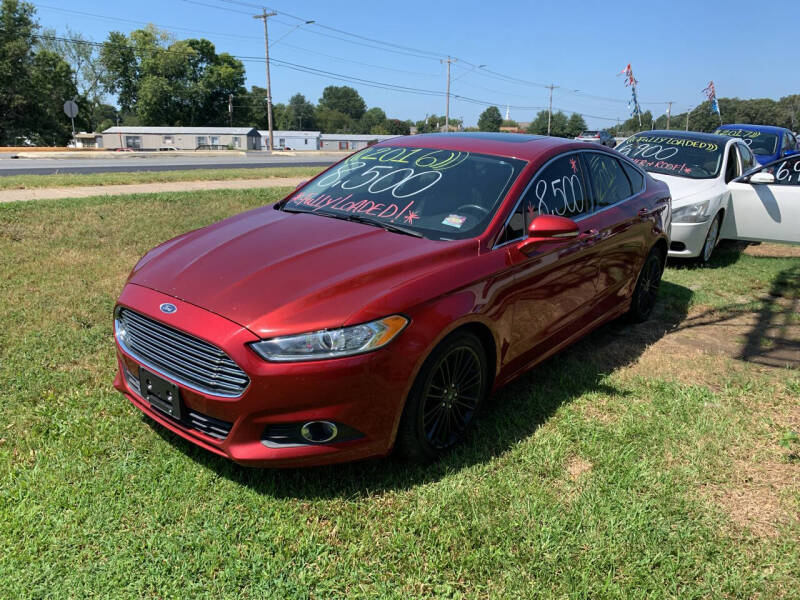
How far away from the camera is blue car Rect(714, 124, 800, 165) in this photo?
42.5 feet

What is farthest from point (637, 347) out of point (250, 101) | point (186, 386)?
point (250, 101)

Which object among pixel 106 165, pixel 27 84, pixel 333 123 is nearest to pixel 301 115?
pixel 333 123

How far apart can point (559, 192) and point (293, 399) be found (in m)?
2.38

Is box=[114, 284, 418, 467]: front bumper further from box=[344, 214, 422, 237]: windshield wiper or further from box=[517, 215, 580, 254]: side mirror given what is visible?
box=[517, 215, 580, 254]: side mirror

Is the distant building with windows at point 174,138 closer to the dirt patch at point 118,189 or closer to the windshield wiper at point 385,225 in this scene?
the dirt patch at point 118,189

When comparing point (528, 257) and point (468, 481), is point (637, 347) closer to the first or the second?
point (528, 257)

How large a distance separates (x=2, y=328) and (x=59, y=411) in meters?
1.64

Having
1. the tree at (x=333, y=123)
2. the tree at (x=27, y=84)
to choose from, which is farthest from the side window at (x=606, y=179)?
the tree at (x=333, y=123)

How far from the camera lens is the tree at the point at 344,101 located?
492 feet

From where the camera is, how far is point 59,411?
3.46 meters

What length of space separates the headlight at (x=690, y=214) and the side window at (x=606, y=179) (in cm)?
277

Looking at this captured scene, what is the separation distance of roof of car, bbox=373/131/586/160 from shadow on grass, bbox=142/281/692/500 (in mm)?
1597

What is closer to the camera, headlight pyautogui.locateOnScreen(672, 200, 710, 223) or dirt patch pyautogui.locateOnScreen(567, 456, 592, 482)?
dirt patch pyautogui.locateOnScreen(567, 456, 592, 482)

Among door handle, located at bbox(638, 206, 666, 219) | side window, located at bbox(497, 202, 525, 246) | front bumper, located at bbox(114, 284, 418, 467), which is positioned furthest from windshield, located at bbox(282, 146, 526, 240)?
Result: door handle, located at bbox(638, 206, 666, 219)
